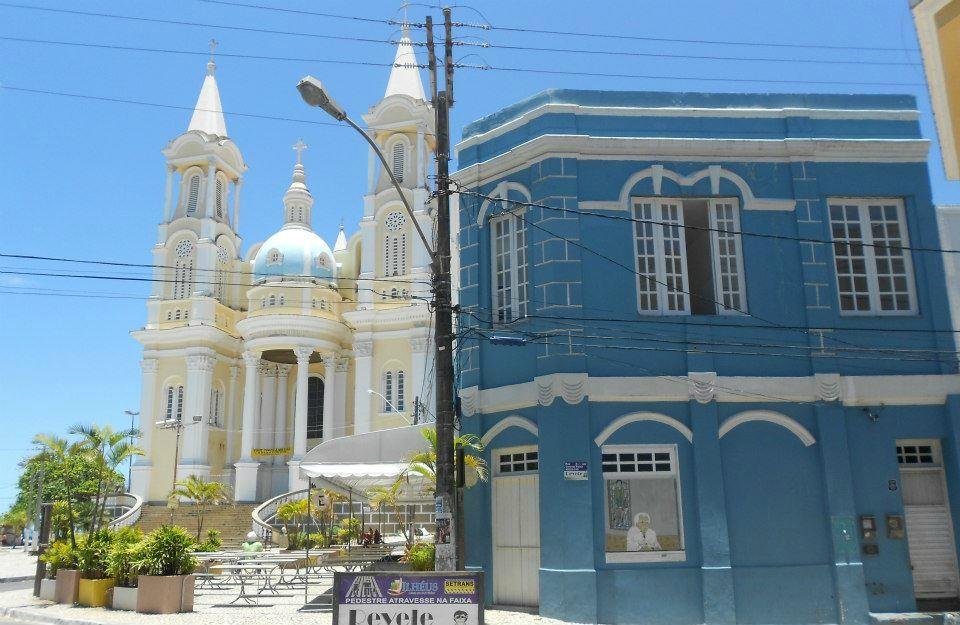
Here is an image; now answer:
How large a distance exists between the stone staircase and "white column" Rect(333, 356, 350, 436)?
20.1ft

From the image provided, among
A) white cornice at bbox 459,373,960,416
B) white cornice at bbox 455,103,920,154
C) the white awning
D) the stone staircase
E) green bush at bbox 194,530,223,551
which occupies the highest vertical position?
white cornice at bbox 455,103,920,154

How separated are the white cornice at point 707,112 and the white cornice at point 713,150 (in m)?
0.63

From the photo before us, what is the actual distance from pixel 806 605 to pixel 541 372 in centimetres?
597

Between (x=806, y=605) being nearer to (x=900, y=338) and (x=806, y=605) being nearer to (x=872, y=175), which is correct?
(x=900, y=338)

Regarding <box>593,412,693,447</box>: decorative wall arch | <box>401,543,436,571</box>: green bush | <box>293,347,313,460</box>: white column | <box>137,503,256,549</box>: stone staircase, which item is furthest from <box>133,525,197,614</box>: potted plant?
<box>293,347,313,460</box>: white column

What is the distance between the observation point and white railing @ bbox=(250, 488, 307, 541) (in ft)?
112

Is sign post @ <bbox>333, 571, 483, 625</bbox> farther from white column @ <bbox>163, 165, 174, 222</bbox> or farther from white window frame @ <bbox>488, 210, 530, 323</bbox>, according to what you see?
white column @ <bbox>163, 165, 174, 222</bbox>

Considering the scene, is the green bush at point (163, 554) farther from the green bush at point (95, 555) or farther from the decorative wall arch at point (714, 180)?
the decorative wall arch at point (714, 180)

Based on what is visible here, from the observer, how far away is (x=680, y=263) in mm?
16703

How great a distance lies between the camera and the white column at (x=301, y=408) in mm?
42688

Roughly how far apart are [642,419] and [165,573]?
9259 mm

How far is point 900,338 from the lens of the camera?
16516 mm

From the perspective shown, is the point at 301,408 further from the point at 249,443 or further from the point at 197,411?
the point at 197,411

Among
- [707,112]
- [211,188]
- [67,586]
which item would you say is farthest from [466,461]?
[211,188]
